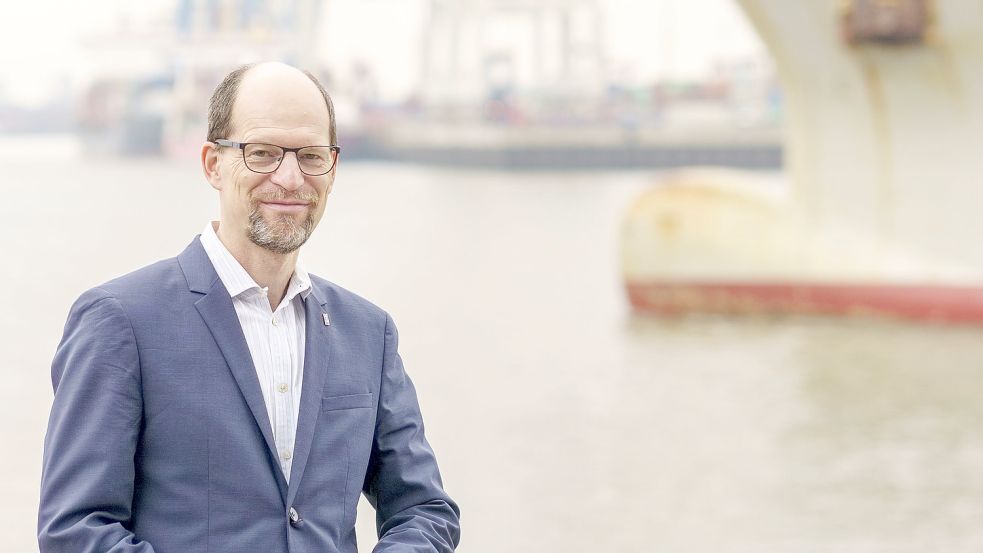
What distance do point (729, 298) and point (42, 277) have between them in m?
13.6

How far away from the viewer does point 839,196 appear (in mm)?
14000

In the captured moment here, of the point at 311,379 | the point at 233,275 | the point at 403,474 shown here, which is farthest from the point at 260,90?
the point at 403,474

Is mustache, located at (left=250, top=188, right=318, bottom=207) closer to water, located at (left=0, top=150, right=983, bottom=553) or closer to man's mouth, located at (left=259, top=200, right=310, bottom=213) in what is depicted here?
man's mouth, located at (left=259, top=200, right=310, bottom=213)

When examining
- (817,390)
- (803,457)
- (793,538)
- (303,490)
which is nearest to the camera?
(303,490)

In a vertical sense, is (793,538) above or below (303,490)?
below

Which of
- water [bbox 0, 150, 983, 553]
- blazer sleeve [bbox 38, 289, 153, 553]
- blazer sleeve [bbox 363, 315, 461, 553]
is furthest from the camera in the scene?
water [bbox 0, 150, 983, 553]

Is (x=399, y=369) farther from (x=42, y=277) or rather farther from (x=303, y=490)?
(x=42, y=277)

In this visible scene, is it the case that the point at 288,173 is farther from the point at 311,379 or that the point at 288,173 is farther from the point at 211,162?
the point at 311,379

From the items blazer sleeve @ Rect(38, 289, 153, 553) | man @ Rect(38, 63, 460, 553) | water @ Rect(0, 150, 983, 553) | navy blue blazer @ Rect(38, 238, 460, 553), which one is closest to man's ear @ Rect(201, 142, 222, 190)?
man @ Rect(38, 63, 460, 553)

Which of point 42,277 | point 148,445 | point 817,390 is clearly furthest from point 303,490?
point 42,277

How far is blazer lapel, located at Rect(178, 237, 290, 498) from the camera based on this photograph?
1.69m

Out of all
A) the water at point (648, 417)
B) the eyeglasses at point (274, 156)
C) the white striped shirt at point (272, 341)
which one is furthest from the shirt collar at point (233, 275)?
the water at point (648, 417)

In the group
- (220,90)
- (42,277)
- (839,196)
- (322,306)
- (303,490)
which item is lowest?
(42,277)

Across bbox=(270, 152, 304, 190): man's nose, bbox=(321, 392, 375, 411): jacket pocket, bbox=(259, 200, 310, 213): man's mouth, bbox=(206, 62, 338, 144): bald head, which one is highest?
bbox=(206, 62, 338, 144): bald head
